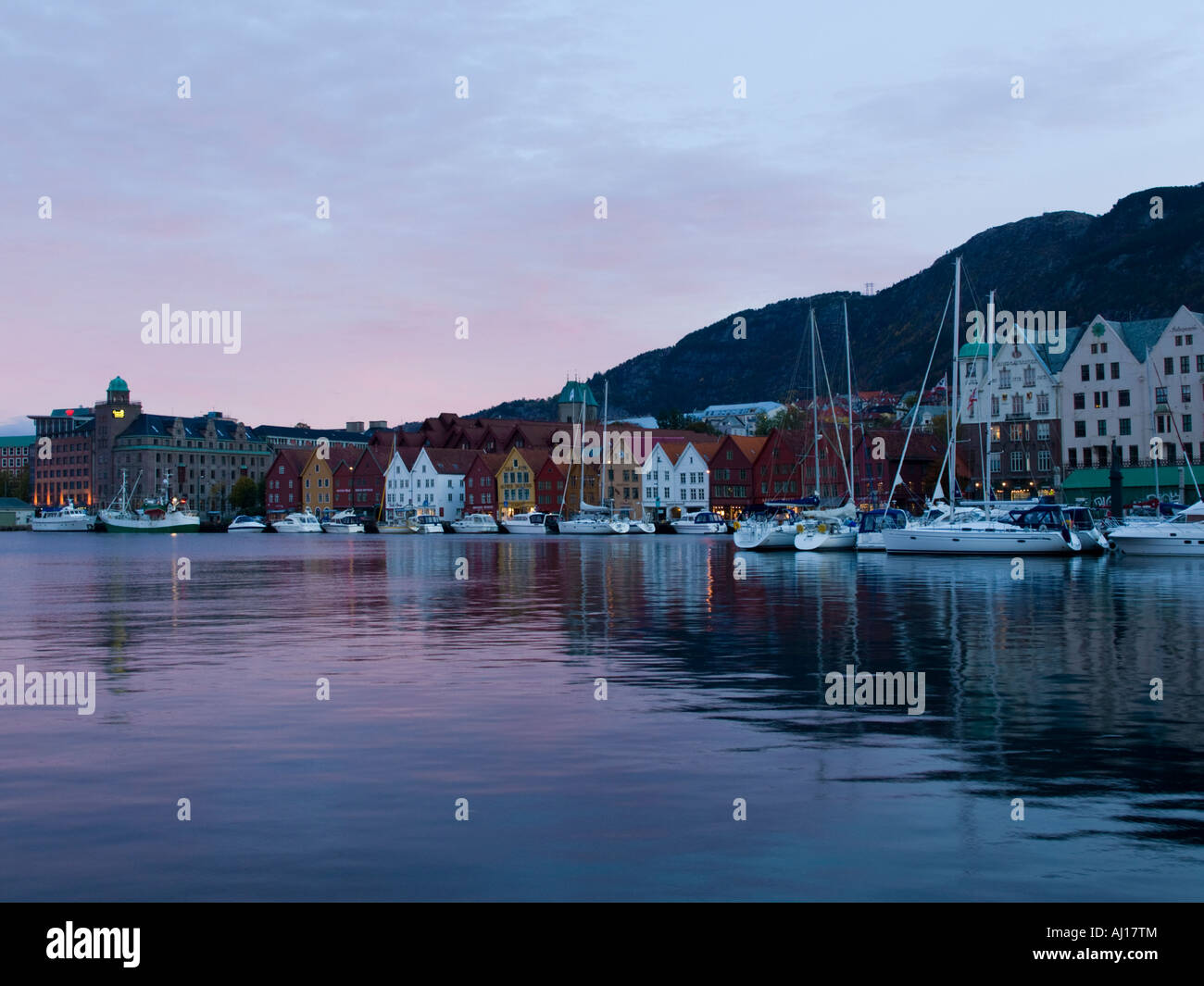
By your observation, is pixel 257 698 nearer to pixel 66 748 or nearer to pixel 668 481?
pixel 66 748

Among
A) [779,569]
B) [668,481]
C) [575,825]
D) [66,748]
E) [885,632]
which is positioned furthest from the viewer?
[668,481]

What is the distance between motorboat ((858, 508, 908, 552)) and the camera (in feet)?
285

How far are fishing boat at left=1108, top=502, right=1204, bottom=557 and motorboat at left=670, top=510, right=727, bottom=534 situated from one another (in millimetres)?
83218

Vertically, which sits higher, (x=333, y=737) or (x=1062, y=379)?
(x=1062, y=379)

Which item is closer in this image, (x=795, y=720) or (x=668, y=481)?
(x=795, y=720)

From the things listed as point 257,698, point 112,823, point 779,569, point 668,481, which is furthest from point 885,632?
point 668,481

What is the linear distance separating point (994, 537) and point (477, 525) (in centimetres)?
11611

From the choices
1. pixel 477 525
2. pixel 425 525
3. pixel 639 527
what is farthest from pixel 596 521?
pixel 425 525

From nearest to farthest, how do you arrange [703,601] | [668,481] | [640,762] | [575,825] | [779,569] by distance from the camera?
[575,825] < [640,762] < [703,601] < [779,569] < [668,481]

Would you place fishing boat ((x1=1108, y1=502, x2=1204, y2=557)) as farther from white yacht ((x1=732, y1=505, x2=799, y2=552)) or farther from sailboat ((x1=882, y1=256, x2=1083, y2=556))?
white yacht ((x1=732, y1=505, x2=799, y2=552))

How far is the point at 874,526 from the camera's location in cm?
9006

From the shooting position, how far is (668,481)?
18450 centimetres

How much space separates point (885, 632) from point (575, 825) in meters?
20.5

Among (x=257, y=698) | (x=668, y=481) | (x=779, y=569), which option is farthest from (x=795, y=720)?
(x=668, y=481)
